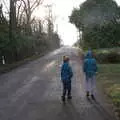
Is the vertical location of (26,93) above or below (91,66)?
below

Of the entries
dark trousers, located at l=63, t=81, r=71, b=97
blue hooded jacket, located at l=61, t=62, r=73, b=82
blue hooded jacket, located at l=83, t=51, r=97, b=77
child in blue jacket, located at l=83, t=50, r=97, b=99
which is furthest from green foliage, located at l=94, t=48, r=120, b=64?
blue hooded jacket, located at l=61, t=62, r=73, b=82

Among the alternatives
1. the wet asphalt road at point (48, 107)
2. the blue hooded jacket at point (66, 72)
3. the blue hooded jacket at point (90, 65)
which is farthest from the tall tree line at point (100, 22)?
the blue hooded jacket at point (66, 72)

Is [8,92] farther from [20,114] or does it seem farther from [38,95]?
[20,114]

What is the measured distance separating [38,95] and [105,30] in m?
37.9

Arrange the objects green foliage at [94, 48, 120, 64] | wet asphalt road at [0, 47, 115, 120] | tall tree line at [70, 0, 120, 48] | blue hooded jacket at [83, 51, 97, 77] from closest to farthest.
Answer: wet asphalt road at [0, 47, 115, 120]
blue hooded jacket at [83, 51, 97, 77]
green foliage at [94, 48, 120, 64]
tall tree line at [70, 0, 120, 48]

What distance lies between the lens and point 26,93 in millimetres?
16297

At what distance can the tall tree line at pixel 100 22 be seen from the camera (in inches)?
2083

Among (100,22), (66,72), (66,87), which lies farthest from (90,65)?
(100,22)

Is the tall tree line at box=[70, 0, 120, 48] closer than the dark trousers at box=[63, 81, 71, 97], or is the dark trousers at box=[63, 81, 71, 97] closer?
the dark trousers at box=[63, 81, 71, 97]

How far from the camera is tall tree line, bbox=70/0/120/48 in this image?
52906 mm

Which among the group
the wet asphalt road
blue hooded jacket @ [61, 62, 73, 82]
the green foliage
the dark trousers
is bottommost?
the green foliage

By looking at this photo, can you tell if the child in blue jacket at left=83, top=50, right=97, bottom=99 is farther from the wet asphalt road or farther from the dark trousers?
the dark trousers

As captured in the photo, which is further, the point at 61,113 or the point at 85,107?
the point at 85,107

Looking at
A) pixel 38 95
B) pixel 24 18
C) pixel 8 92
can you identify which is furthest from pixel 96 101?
pixel 24 18
